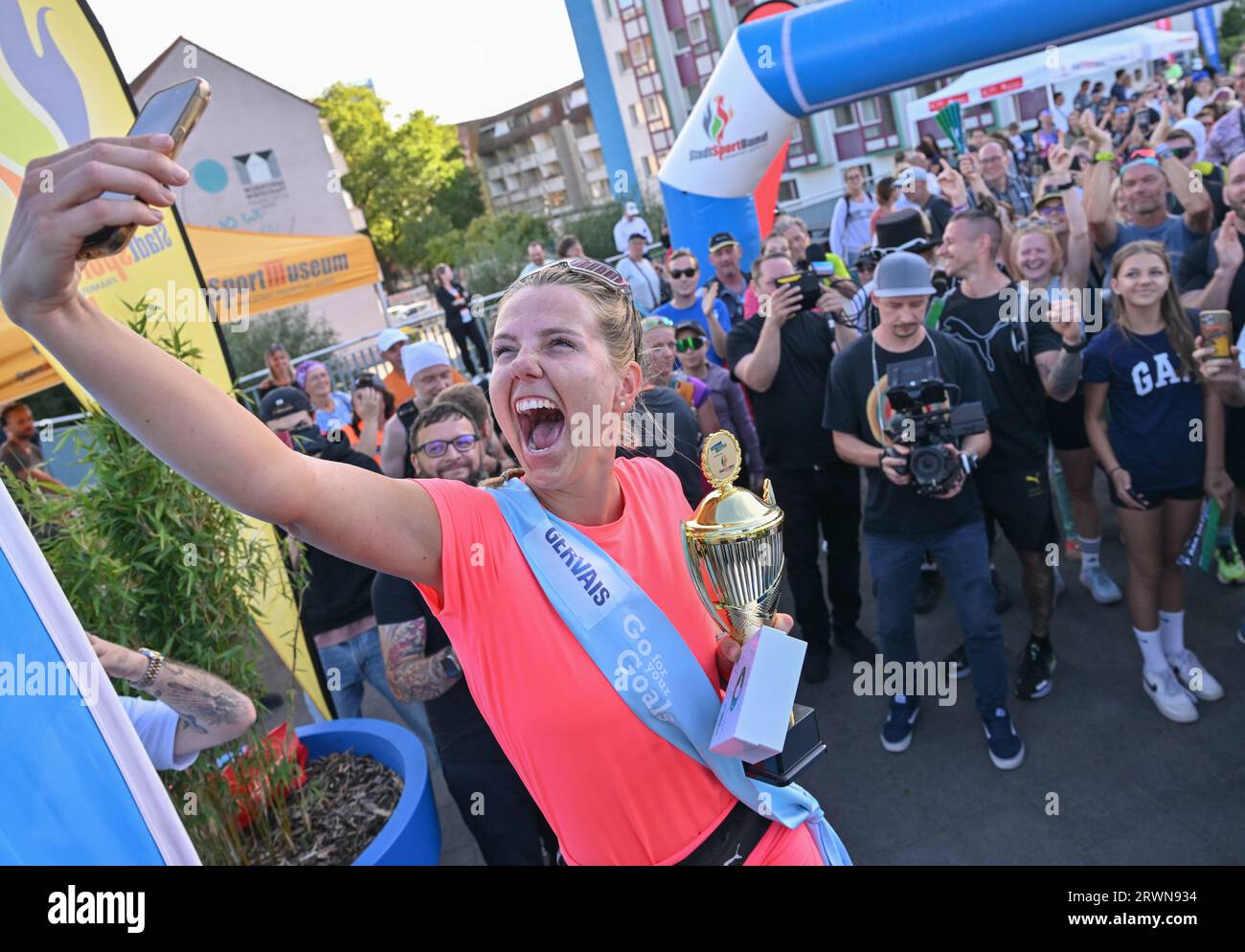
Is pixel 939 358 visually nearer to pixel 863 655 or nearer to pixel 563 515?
pixel 863 655

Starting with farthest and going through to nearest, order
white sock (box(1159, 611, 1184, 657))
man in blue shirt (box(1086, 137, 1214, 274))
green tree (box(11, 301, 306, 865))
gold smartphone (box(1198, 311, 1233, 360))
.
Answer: man in blue shirt (box(1086, 137, 1214, 274)) < white sock (box(1159, 611, 1184, 657)) < gold smartphone (box(1198, 311, 1233, 360)) < green tree (box(11, 301, 306, 865))

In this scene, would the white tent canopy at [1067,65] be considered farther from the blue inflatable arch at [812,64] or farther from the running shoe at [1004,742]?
the running shoe at [1004,742]

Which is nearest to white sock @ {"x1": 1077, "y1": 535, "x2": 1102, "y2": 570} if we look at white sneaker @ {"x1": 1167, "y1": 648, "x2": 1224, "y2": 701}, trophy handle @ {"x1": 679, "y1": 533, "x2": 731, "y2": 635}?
white sneaker @ {"x1": 1167, "y1": 648, "x2": 1224, "y2": 701}

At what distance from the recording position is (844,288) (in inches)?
207

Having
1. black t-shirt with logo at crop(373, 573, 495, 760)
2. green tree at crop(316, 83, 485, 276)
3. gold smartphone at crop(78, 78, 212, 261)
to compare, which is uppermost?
green tree at crop(316, 83, 485, 276)

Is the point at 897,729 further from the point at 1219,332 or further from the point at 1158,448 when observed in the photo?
the point at 1219,332

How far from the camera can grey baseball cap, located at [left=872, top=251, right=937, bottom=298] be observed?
3566 mm

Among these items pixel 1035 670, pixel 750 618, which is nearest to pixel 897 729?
pixel 1035 670

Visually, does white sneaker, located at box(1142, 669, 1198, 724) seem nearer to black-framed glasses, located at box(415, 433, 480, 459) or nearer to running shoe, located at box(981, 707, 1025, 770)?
running shoe, located at box(981, 707, 1025, 770)

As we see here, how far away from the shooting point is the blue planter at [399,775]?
2900 mm

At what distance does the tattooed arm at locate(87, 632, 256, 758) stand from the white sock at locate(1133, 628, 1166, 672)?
3.65 m

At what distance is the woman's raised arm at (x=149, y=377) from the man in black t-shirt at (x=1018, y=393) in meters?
3.42

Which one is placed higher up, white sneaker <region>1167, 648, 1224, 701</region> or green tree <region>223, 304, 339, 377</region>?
green tree <region>223, 304, 339, 377</region>

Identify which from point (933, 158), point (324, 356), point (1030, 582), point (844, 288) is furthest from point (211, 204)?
point (1030, 582)
